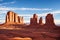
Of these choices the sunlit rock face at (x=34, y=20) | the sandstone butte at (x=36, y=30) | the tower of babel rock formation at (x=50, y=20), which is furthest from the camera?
the sunlit rock face at (x=34, y=20)

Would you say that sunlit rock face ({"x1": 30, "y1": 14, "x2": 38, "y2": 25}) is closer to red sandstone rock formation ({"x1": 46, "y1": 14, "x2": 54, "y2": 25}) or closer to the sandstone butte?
the sandstone butte

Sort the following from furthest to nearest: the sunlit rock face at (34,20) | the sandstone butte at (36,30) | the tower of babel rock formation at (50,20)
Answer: the sunlit rock face at (34,20) → the tower of babel rock formation at (50,20) → the sandstone butte at (36,30)

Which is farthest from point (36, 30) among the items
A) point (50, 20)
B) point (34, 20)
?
point (34, 20)

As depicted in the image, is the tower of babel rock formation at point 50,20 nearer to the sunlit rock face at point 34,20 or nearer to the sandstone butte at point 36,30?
the sandstone butte at point 36,30

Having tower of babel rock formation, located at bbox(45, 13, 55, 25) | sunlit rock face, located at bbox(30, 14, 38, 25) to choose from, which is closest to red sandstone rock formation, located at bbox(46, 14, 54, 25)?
tower of babel rock formation, located at bbox(45, 13, 55, 25)

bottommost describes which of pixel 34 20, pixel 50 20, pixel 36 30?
pixel 36 30

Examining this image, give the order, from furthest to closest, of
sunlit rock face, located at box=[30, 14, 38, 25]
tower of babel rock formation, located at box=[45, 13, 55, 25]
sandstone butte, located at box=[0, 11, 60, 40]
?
sunlit rock face, located at box=[30, 14, 38, 25]
tower of babel rock formation, located at box=[45, 13, 55, 25]
sandstone butte, located at box=[0, 11, 60, 40]

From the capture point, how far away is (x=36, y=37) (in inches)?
1672

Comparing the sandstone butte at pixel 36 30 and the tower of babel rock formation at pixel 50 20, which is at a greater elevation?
the tower of babel rock formation at pixel 50 20

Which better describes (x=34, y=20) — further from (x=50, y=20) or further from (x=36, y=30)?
(x=36, y=30)

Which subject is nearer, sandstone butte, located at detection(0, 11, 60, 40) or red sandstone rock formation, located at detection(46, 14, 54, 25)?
sandstone butte, located at detection(0, 11, 60, 40)

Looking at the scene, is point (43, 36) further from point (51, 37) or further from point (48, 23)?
point (48, 23)

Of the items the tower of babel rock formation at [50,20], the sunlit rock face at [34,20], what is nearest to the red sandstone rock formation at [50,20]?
the tower of babel rock formation at [50,20]

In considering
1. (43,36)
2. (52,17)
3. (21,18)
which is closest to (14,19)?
(21,18)
